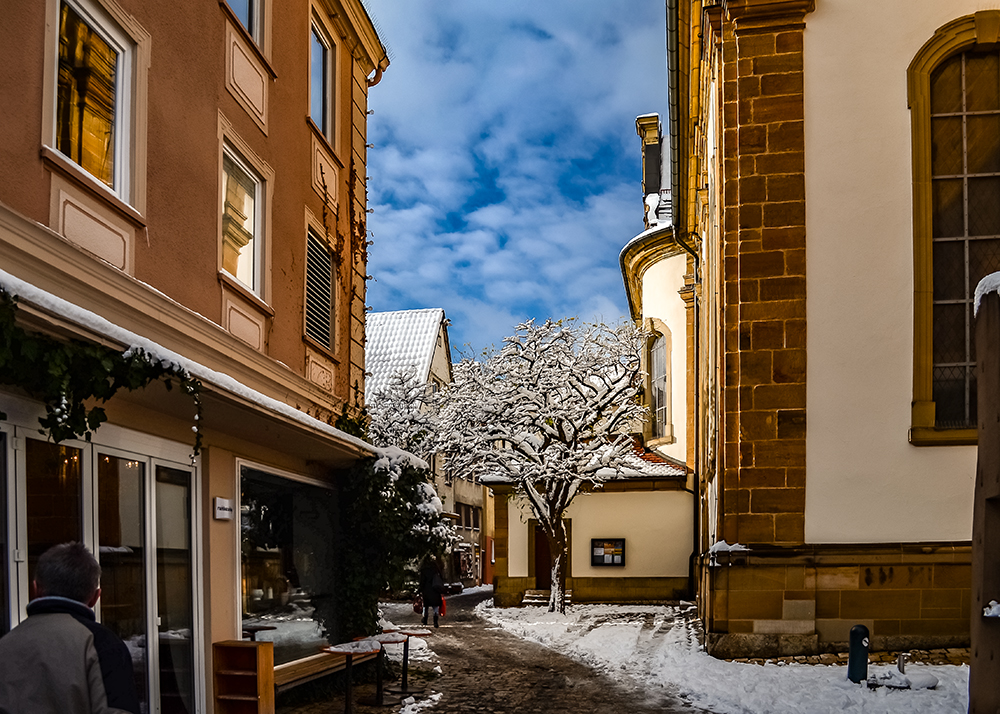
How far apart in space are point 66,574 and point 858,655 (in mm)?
9347

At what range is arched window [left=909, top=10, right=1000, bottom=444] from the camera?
A: 13219mm

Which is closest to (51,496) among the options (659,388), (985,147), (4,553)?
(4,553)

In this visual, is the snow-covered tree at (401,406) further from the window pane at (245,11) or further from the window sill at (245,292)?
the window pane at (245,11)

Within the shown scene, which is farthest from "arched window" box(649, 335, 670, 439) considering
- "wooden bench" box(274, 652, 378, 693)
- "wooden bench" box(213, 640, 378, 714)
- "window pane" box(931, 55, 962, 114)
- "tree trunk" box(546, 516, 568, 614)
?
"wooden bench" box(213, 640, 378, 714)

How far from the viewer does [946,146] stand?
13594 millimetres

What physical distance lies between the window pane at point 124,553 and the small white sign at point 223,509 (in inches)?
54.3

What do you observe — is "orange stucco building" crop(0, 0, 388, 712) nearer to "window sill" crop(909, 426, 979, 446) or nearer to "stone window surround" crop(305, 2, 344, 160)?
"stone window surround" crop(305, 2, 344, 160)

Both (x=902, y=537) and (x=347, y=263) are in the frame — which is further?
(x=347, y=263)

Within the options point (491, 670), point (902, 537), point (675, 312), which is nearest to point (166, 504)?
point (491, 670)

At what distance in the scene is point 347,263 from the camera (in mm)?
14133

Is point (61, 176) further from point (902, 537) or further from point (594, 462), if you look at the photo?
point (594, 462)

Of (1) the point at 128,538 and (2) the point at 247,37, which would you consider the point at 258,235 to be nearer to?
(2) the point at 247,37

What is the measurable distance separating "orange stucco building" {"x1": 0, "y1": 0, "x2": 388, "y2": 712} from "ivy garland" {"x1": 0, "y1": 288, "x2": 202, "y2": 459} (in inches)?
4.3

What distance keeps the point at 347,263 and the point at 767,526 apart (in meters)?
6.57
